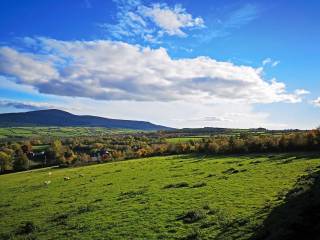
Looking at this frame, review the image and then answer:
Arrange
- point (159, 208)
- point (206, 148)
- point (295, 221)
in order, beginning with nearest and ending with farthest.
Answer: point (295, 221) < point (159, 208) < point (206, 148)

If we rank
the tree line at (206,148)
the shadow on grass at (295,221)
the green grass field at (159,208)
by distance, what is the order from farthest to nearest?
the tree line at (206,148) → the green grass field at (159,208) → the shadow on grass at (295,221)

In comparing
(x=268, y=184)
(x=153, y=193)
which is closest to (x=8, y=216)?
(x=153, y=193)

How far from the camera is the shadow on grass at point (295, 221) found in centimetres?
1820

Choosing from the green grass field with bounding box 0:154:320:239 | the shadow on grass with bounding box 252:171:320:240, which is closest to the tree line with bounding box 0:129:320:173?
the green grass field with bounding box 0:154:320:239

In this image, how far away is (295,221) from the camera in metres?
19.5

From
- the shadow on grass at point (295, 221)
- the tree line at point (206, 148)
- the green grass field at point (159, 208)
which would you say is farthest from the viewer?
the tree line at point (206, 148)

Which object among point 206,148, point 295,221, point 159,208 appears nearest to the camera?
point 295,221

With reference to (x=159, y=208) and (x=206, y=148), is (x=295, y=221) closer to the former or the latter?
(x=159, y=208)

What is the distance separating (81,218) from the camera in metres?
35.2

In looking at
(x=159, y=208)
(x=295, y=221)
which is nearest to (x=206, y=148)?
(x=159, y=208)

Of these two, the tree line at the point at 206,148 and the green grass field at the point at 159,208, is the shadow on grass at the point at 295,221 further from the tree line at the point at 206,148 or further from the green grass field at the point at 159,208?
the tree line at the point at 206,148

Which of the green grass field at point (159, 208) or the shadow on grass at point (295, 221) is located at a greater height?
the shadow on grass at point (295, 221)

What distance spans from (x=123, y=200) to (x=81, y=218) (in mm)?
7109

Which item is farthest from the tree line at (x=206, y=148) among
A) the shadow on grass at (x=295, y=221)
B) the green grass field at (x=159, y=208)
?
the shadow on grass at (x=295, y=221)
